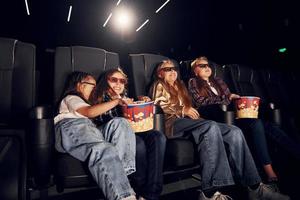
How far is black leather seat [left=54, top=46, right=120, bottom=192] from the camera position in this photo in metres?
1.32

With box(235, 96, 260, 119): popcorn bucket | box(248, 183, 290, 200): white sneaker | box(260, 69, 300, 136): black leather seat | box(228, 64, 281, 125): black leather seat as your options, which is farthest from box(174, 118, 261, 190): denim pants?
box(260, 69, 300, 136): black leather seat

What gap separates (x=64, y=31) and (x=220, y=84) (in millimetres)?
7557

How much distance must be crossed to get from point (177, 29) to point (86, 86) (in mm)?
6329

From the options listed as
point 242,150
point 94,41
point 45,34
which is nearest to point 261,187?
point 242,150

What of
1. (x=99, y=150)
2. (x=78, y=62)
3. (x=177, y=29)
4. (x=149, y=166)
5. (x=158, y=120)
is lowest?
(x=149, y=166)

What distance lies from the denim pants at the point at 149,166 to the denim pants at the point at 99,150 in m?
Answer: 0.09

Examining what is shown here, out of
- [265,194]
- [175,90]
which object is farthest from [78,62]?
[265,194]

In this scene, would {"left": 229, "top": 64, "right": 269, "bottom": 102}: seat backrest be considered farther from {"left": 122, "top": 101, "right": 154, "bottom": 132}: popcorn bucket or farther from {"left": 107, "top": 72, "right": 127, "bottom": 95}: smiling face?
{"left": 122, "top": 101, "right": 154, "bottom": 132}: popcorn bucket

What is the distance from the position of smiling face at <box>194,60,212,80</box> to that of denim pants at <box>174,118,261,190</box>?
71cm

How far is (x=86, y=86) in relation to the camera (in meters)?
1.82

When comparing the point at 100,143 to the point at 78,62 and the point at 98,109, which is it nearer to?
the point at 98,109

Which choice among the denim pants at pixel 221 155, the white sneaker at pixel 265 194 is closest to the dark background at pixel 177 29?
the denim pants at pixel 221 155

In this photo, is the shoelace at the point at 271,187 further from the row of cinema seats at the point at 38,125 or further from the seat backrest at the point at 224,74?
the seat backrest at the point at 224,74

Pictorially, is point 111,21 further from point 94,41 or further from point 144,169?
point 144,169
